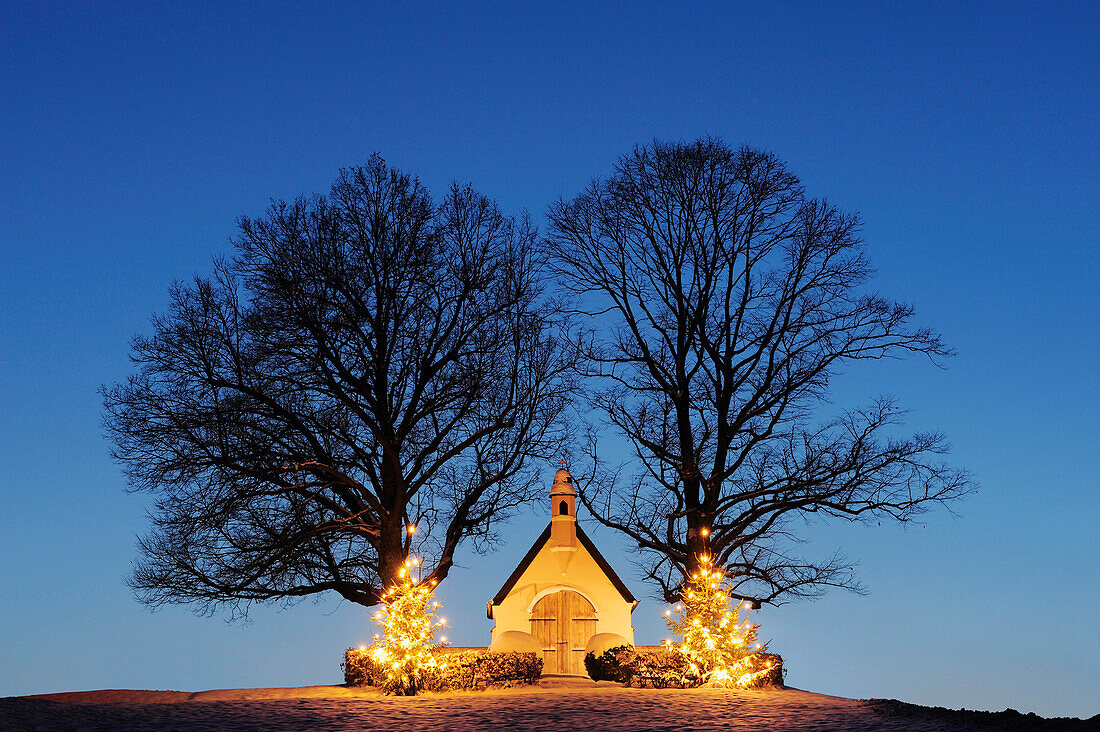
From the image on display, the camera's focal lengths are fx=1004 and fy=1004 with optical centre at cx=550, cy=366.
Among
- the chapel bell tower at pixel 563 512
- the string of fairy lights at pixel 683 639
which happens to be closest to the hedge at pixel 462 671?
the string of fairy lights at pixel 683 639

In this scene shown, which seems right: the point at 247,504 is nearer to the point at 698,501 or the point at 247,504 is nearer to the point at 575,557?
the point at 575,557

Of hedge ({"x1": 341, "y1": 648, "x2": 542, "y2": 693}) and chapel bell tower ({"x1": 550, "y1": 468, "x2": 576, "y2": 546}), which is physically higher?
chapel bell tower ({"x1": 550, "y1": 468, "x2": 576, "y2": 546})

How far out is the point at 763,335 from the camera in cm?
2505

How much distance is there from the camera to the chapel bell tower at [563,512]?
26750 millimetres

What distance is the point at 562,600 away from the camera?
26.5m

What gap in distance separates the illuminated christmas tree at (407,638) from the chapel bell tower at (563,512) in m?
6.35

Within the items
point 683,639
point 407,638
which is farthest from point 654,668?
point 407,638

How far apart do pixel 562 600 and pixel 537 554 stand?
139 centimetres

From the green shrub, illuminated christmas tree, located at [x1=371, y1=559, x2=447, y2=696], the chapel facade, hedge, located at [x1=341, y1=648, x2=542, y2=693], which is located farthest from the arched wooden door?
illuminated christmas tree, located at [x1=371, y1=559, x2=447, y2=696]

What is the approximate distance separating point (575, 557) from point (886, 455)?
27.6 ft

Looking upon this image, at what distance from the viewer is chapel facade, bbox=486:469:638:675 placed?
26250 mm

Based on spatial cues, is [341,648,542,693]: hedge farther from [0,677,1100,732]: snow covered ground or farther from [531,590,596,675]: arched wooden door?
[531,590,596,675]: arched wooden door

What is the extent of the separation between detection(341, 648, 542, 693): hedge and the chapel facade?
3.39 m

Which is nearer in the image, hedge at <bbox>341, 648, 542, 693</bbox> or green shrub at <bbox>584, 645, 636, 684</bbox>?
hedge at <bbox>341, 648, 542, 693</bbox>
